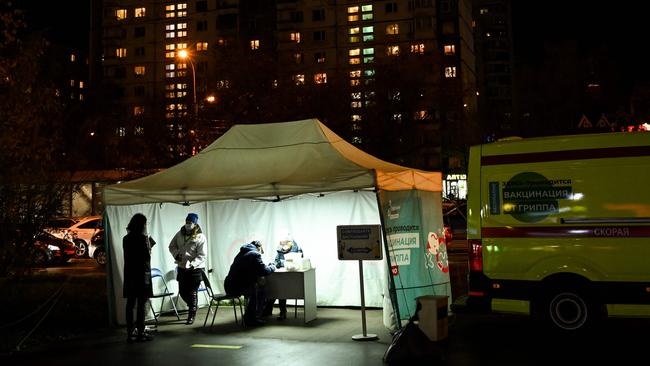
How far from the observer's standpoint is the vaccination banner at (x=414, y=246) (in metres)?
9.56

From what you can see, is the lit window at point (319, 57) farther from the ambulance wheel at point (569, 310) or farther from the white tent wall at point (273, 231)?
the ambulance wheel at point (569, 310)

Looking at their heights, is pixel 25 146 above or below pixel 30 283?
above

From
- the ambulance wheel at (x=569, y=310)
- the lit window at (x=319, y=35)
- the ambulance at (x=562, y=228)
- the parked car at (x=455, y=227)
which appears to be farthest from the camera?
A: the lit window at (x=319, y=35)

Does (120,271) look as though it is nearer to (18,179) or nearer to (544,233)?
(18,179)

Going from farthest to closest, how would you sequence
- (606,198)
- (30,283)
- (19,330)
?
(30,283)
(19,330)
(606,198)

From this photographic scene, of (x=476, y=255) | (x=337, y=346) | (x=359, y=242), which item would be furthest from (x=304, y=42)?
(x=337, y=346)

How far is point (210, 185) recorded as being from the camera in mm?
10875

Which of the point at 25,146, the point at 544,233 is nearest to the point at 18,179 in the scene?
the point at 25,146

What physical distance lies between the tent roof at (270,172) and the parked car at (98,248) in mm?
10760

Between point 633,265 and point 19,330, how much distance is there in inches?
389

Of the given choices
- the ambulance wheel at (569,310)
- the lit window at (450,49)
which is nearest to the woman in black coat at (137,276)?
the ambulance wheel at (569,310)

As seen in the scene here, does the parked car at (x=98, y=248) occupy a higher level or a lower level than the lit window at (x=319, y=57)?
lower

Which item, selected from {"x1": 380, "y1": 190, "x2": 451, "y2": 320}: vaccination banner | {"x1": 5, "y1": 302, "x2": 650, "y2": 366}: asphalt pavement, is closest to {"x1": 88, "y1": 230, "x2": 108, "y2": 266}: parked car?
{"x1": 5, "y1": 302, "x2": 650, "y2": 366}: asphalt pavement

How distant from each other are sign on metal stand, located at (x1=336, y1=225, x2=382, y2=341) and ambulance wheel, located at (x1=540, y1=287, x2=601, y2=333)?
95.9 inches
